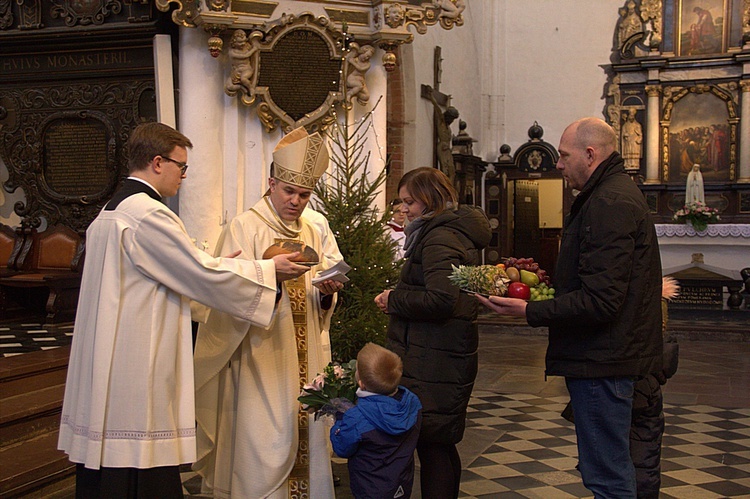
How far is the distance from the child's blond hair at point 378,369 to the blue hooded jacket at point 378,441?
0.04 meters

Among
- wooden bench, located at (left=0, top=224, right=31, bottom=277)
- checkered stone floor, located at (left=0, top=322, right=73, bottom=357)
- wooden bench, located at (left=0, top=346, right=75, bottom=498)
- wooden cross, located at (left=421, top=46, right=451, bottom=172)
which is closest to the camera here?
wooden bench, located at (left=0, top=346, right=75, bottom=498)

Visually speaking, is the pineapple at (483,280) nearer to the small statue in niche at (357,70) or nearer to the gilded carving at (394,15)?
the small statue in niche at (357,70)

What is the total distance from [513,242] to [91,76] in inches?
385

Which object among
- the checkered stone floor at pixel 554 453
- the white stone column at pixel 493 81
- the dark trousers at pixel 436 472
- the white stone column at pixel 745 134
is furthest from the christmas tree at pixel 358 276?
the white stone column at pixel 745 134

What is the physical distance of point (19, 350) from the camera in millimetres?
6426

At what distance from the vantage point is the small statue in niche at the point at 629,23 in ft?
51.4

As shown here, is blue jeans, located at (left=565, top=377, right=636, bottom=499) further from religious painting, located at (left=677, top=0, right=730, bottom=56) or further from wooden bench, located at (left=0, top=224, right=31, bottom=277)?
religious painting, located at (left=677, top=0, right=730, bottom=56)

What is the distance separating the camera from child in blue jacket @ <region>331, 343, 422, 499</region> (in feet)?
10.3

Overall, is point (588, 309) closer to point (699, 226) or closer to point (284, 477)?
point (284, 477)

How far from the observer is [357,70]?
7230mm

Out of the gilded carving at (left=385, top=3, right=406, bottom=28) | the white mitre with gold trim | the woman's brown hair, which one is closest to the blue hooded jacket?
the woman's brown hair

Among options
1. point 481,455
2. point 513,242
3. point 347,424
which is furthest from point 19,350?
point 513,242

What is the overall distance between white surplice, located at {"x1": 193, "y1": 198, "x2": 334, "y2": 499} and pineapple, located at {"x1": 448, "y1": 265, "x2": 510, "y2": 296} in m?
0.90

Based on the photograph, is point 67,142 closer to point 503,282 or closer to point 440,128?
point 440,128
